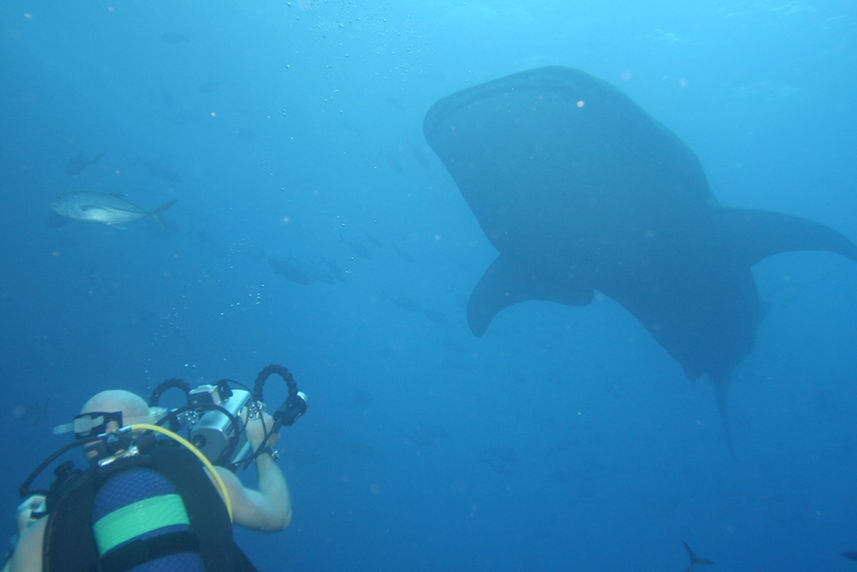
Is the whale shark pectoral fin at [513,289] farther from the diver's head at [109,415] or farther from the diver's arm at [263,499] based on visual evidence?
the diver's head at [109,415]

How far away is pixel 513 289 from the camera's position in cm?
770

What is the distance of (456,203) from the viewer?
31.8m

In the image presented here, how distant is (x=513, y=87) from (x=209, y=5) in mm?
22735

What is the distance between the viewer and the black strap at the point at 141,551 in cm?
141

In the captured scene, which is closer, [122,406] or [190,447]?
[190,447]

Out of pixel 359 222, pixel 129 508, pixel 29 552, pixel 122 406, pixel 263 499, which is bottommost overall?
pixel 359 222

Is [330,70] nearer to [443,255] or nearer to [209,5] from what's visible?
[209,5]

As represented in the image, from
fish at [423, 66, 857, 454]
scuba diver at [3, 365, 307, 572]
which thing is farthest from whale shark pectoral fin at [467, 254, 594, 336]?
scuba diver at [3, 365, 307, 572]

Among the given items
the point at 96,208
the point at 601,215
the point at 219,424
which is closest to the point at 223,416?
the point at 219,424

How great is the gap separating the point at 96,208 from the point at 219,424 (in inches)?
345

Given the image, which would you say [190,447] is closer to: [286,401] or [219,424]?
[219,424]

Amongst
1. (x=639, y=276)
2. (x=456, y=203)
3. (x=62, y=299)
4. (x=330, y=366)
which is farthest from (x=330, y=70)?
(x=330, y=366)

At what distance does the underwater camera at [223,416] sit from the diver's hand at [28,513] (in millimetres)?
542

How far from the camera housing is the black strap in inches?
34.9
